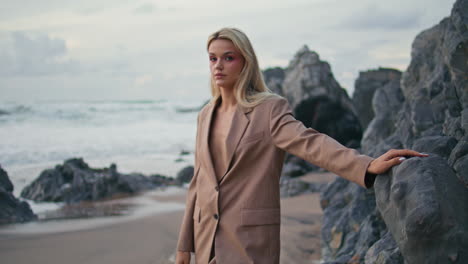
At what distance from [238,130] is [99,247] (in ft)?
11.9

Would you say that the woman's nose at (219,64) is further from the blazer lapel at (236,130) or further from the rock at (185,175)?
the rock at (185,175)

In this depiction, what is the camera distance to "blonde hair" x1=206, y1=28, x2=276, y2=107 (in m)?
2.77

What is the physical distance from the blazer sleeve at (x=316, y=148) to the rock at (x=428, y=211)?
0.54 ft

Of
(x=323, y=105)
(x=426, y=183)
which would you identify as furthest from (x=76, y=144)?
(x=426, y=183)

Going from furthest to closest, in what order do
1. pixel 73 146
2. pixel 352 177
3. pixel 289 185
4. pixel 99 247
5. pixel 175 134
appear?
pixel 175 134, pixel 73 146, pixel 289 185, pixel 99 247, pixel 352 177

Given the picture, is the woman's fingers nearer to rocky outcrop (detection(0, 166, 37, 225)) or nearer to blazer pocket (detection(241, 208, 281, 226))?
blazer pocket (detection(241, 208, 281, 226))

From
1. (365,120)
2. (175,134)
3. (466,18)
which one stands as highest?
(466,18)

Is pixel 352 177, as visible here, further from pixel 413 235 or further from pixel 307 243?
pixel 307 243

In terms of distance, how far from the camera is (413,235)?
72.3 inches

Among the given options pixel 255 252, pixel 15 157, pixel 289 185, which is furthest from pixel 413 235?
pixel 15 157

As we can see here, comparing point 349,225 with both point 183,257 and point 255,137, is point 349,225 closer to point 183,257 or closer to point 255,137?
point 183,257

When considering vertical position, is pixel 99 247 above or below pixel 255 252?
below

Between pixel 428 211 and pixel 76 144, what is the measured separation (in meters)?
20.0

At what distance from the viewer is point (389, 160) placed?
2064mm
